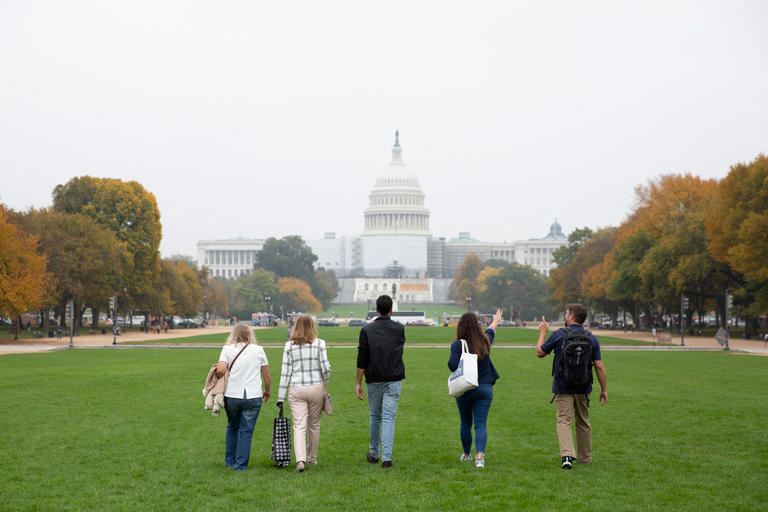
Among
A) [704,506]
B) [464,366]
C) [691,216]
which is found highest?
[691,216]

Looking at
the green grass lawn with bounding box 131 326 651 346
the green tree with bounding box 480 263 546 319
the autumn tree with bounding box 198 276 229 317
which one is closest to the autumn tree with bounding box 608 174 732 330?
the green grass lawn with bounding box 131 326 651 346

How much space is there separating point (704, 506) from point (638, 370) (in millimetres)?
17323

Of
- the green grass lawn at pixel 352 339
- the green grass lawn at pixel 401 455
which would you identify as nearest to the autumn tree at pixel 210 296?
the green grass lawn at pixel 352 339

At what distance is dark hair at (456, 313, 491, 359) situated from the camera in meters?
9.70

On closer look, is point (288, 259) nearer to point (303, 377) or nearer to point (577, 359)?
point (303, 377)

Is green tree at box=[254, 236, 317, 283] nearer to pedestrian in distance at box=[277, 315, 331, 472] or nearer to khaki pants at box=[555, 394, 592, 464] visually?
pedestrian in distance at box=[277, 315, 331, 472]

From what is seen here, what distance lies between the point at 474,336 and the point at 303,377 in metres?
2.07

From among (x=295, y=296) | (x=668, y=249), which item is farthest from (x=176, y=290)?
(x=295, y=296)

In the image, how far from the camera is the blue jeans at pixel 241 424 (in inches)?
381

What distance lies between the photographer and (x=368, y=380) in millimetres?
9953

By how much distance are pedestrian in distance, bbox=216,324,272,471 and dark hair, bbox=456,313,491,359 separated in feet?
7.73

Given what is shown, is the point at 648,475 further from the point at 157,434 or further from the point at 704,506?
the point at 157,434

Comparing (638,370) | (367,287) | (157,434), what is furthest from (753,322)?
(367,287)

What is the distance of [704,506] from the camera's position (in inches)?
322
